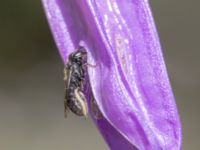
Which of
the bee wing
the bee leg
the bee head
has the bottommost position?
the bee leg

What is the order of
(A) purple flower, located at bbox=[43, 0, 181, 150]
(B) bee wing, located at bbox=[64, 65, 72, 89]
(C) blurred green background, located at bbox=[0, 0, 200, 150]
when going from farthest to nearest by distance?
(C) blurred green background, located at bbox=[0, 0, 200, 150] → (B) bee wing, located at bbox=[64, 65, 72, 89] → (A) purple flower, located at bbox=[43, 0, 181, 150]

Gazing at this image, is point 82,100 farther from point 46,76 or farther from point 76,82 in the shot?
point 46,76

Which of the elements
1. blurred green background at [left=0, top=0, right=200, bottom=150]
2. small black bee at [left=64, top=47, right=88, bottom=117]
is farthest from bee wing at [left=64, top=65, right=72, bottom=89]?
blurred green background at [left=0, top=0, right=200, bottom=150]

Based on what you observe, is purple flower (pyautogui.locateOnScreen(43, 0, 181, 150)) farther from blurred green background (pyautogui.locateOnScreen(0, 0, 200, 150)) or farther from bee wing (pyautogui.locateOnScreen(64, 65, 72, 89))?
blurred green background (pyautogui.locateOnScreen(0, 0, 200, 150))

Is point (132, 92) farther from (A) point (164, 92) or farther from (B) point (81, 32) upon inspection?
(B) point (81, 32)

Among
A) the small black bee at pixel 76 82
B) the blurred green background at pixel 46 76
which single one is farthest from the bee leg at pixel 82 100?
the blurred green background at pixel 46 76

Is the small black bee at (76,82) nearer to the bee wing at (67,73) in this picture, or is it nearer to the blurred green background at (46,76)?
the bee wing at (67,73)

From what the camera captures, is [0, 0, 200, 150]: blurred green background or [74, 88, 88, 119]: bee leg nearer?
[74, 88, 88, 119]: bee leg
